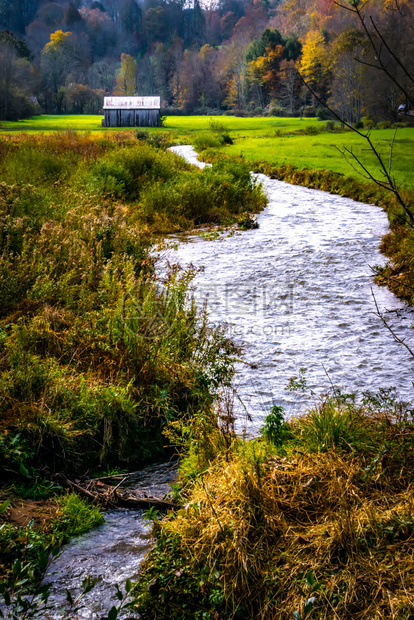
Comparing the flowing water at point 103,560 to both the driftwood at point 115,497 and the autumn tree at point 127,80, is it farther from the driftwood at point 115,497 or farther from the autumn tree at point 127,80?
the autumn tree at point 127,80

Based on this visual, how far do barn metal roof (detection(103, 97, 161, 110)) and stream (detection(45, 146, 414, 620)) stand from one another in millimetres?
45842

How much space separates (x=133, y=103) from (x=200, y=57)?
64.6m

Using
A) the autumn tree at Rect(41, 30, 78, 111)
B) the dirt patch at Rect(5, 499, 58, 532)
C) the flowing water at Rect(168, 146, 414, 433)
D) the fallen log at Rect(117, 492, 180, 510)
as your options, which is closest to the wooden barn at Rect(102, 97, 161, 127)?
the autumn tree at Rect(41, 30, 78, 111)

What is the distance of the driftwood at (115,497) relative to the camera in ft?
13.3

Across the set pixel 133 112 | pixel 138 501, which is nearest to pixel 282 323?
pixel 138 501

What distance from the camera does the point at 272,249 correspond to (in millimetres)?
12148

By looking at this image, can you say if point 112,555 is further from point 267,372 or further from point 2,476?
point 267,372

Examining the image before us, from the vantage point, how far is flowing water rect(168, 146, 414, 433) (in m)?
6.14

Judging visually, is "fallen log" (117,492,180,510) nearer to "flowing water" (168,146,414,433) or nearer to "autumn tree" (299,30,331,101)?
"flowing water" (168,146,414,433)

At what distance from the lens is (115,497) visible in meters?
4.10

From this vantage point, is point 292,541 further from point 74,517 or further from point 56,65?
point 56,65

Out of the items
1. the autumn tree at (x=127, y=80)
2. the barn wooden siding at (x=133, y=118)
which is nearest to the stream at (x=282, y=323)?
the barn wooden siding at (x=133, y=118)

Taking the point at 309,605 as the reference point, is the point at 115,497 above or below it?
below

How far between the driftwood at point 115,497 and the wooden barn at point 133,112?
55602mm
